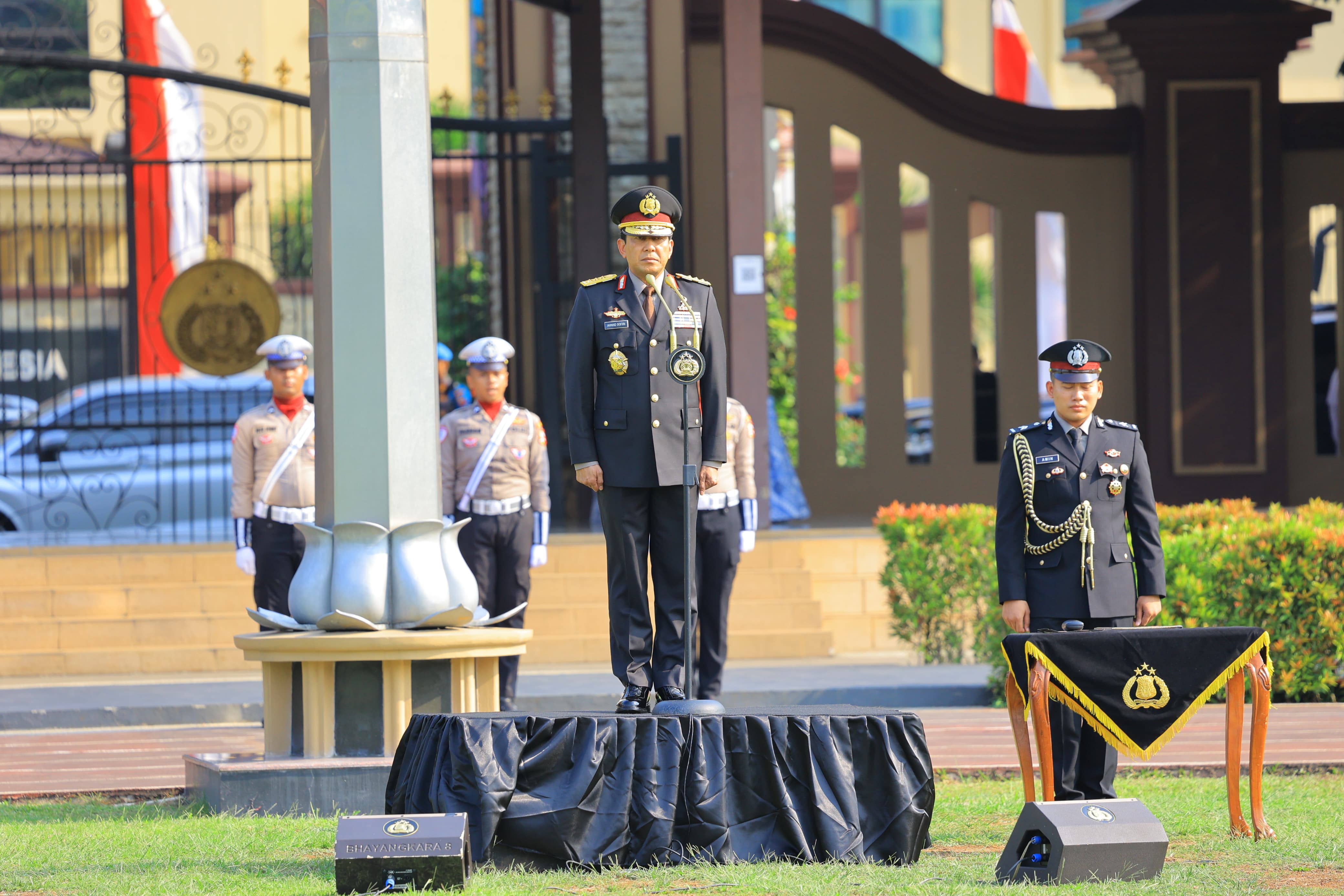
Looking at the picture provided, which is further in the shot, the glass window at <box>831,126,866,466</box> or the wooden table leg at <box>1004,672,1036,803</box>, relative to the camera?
the glass window at <box>831,126,866,466</box>

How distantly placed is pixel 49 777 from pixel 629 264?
12.1 ft

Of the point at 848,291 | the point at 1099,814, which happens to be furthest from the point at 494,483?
the point at 848,291

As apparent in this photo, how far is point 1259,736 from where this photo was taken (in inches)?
251

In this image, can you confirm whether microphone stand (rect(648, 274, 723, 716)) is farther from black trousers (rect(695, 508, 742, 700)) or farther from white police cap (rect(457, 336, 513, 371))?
white police cap (rect(457, 336, 513, 371))

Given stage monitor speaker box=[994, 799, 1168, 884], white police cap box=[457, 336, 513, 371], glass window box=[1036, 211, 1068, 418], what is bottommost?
stage monitor speaker box=[994, 799, 1168, 884]

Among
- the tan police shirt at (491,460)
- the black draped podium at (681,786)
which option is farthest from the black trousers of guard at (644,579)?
the tan police shirt at (491,460)

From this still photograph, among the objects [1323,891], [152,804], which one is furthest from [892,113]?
[1323,891]

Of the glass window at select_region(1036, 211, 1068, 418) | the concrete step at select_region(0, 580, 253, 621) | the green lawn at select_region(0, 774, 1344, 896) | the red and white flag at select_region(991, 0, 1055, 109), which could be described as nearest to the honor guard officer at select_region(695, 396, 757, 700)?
the green lawn at select_region(0, 774, 1344, 896)

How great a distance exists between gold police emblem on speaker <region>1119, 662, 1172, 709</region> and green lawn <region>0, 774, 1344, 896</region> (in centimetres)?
47

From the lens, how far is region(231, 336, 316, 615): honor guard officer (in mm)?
9695

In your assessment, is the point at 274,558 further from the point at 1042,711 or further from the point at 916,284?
the point at 916,284

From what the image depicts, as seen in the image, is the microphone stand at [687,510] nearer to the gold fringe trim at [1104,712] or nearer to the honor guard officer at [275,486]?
the gold fringe trim at [1104,712]

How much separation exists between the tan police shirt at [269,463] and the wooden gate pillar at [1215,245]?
27.7ft

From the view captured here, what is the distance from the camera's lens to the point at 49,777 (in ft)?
27.0
